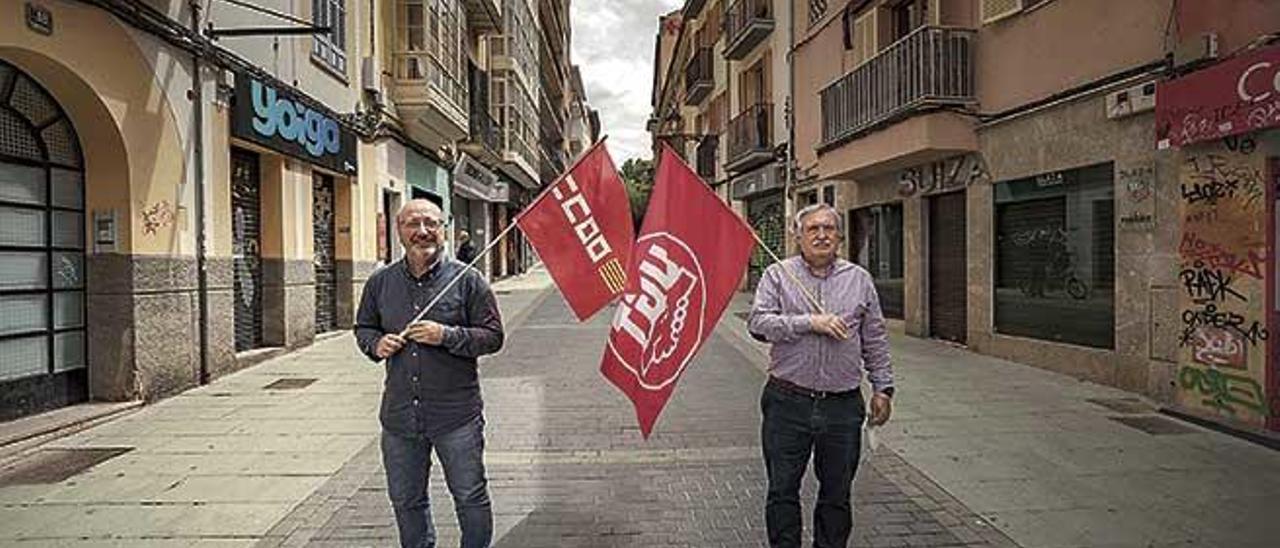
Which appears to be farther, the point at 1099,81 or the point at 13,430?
the point at 1099,81

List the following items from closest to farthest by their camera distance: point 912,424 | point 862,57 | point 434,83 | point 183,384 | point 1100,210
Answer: point 912,424 → point 183,384 → point 1100,210 → point 862,57 → point 434,83

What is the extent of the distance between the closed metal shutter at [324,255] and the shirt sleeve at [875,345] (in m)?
11.8

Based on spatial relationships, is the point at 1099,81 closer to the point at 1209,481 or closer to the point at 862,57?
the point at 1209,481

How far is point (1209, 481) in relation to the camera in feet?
18.6

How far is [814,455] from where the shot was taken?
4.02 metres

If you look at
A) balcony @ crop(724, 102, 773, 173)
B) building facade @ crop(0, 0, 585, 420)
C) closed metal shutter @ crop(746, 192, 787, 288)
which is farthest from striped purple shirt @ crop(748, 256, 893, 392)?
balcony @ crop(724, 102, 773, 173)

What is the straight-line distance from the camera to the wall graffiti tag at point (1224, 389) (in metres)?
7.17

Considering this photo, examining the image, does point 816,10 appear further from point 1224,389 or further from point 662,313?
point 662,313

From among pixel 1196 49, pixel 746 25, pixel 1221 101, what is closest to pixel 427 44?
pixel 746 25

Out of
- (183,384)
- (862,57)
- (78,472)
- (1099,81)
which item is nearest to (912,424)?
(1099,81)

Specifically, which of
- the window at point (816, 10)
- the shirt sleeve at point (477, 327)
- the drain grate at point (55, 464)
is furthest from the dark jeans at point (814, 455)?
the window at point (816, 10)

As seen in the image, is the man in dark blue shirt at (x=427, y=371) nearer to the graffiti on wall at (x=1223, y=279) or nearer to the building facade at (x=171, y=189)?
the building facade at (x=171, y=189)

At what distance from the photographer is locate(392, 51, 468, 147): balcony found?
56.6ft

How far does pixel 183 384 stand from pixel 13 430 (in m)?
2.15
